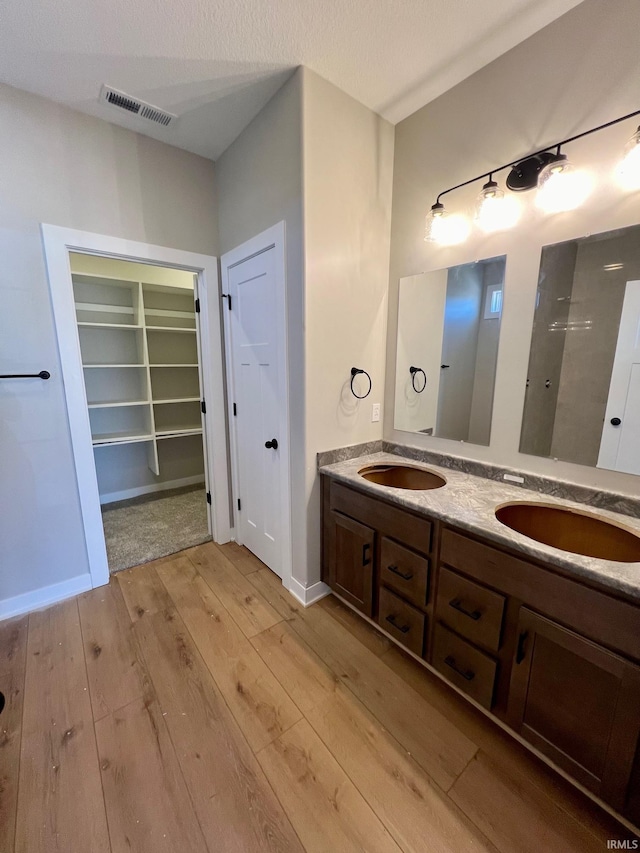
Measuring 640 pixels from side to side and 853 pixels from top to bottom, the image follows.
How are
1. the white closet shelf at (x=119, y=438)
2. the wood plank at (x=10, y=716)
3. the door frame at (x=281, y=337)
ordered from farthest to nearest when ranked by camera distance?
the white closet shelf at (x=119, y=438) < the door frame at (x=281, y=337) < the wood plank at (x=10, y=716)

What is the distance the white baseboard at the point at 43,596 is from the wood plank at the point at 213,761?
2.35 feet

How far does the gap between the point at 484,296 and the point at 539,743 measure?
1809mm

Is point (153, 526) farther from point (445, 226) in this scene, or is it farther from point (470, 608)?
point (445, 226)

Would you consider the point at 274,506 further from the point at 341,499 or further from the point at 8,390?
the point at 8,390

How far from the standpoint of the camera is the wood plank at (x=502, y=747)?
106 centimetres

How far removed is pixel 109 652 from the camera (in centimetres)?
167

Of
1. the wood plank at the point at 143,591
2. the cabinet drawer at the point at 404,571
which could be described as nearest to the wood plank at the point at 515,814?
the cabinet drawer at the point at 404,571

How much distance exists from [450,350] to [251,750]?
2016 mm

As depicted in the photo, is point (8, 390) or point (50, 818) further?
point (8, 390)

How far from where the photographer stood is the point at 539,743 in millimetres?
1128

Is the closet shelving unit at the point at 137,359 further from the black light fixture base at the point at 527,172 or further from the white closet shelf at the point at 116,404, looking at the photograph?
the black light fixture base at the point at 527,172

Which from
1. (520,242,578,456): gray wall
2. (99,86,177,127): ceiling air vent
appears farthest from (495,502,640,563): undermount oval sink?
(99,86,177,127): ceiling air vent

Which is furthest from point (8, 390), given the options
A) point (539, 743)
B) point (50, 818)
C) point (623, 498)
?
point (623, 498)

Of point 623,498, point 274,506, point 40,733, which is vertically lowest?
point 40,733
